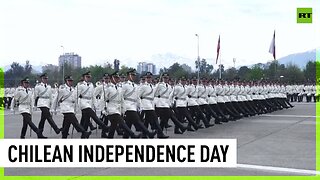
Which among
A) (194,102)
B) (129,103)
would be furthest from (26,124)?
(194,102)

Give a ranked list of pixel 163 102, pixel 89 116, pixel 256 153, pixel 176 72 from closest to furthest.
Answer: pixel 256 153, pixel 89 116, pixel 163 102, pixel 176 72

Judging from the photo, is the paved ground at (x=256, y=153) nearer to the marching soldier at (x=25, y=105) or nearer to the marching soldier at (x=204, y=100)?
the marching soldier at (x=204, y=100)

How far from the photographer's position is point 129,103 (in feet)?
38.7

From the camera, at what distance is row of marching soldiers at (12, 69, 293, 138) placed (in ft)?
38.7

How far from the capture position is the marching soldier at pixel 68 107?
1182cm

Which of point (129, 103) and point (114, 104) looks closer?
point (114, 104)

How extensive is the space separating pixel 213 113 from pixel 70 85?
5.99m

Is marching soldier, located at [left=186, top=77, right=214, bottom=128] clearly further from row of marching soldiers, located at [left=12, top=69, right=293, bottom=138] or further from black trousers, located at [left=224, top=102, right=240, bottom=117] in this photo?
black trousers, located at [left=224, top=102, right=240, bottom=117]

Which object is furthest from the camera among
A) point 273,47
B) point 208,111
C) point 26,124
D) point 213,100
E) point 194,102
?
point 273,47

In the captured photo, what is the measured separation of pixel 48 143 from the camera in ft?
36.6

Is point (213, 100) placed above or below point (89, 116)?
above

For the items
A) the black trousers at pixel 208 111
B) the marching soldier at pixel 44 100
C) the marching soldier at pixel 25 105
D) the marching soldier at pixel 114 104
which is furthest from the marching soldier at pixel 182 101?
the marching soldier at pixel 25 105

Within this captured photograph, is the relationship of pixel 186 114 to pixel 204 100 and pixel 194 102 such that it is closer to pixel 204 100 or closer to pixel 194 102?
pixel 194 102

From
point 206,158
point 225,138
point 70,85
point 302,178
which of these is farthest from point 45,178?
point 225,138
